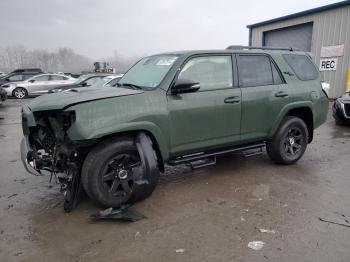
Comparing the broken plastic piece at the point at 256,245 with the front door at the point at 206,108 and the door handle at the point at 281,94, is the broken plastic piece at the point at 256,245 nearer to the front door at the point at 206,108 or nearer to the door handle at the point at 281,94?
the front door at the point at 206,108

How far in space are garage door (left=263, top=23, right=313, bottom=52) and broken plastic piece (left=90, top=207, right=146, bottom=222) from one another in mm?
14751

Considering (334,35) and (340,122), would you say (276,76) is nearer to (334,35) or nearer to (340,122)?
(340,122)

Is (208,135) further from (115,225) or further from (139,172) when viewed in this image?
(115,225)

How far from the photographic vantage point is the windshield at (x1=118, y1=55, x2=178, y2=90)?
3.99 meters

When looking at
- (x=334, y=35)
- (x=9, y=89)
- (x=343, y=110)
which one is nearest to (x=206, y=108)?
(x=343, y=110)

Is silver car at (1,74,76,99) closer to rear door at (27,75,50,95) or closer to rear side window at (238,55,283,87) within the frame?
rear door at (27,75,50,95)

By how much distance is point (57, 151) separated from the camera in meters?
3.56

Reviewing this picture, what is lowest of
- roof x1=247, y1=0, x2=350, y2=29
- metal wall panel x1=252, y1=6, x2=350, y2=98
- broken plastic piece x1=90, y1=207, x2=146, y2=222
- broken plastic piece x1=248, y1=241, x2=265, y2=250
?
broken plastic piece x1=248, y1=241, x2=265, y2=250

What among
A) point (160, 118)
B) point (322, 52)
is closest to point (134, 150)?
point (160, 118)

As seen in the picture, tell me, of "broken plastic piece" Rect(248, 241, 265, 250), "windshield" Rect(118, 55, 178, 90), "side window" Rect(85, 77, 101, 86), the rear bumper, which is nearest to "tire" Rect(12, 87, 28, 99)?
"side window" Rect(85, 77, 101, 86)

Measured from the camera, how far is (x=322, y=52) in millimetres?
14438

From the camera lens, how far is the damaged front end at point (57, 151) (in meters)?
3.41

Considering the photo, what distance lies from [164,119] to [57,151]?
1307 mm

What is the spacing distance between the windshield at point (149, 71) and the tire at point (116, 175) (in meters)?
0.89
